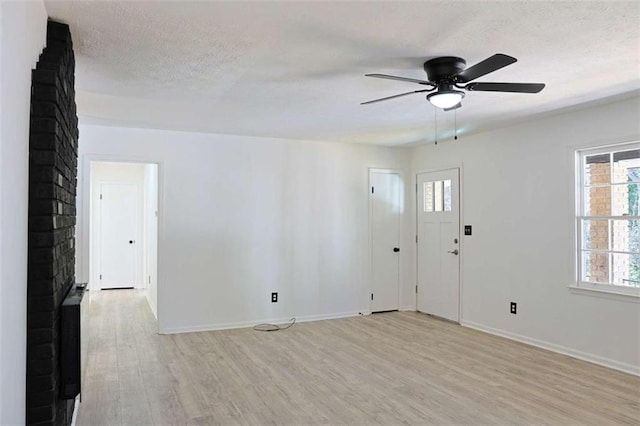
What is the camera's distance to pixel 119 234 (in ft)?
27.2

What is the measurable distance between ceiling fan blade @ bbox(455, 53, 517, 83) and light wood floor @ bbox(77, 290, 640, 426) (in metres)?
2.16

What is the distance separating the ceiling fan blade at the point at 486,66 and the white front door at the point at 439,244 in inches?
120

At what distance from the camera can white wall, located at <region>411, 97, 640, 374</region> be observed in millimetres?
3951

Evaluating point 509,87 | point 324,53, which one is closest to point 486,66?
point 509,87

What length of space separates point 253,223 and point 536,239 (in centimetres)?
318

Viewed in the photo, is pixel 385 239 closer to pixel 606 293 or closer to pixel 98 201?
pixel 606 293

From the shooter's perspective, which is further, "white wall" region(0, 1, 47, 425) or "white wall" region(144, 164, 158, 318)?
"white wall" region(144, 164, 158, 318)

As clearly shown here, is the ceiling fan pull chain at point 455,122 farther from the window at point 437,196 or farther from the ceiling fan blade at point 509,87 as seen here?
the ceiling fan blade at point 509,87

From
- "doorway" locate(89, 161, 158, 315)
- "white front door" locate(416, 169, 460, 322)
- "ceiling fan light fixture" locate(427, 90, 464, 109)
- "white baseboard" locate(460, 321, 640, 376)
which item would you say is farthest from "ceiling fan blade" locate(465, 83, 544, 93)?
"doorway" locate(89, 161, 158, 315)

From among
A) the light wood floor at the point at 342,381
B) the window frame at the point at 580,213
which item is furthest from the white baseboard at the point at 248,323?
the window frame at the point at 580,213

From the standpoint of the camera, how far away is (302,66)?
2994mm

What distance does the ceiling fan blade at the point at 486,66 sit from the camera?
7.57ft

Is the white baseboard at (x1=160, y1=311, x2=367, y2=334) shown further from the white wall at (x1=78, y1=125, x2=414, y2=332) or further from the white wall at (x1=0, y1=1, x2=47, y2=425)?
the white wall at (x1=0, y1=1, x2=47, y2=425)

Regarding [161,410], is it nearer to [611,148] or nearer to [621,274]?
[621,274]
